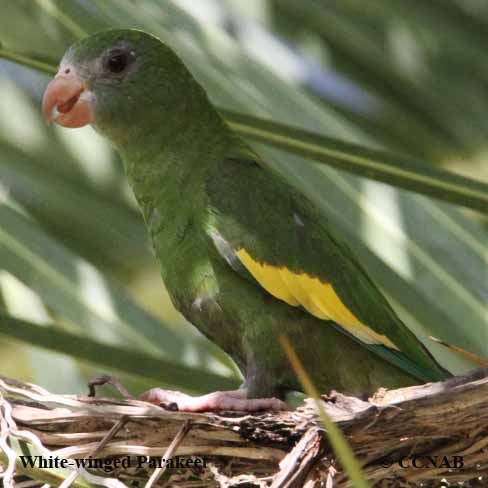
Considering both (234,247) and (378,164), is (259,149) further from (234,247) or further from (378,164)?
(378,164)

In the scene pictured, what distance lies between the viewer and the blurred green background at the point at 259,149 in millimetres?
3178

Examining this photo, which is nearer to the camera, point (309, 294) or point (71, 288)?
point (309, 294)

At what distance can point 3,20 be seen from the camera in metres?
3.83

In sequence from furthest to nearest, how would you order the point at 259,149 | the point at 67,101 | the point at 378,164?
1. the point at 259,149
2. the point at 67,101
3. the point at 378,164

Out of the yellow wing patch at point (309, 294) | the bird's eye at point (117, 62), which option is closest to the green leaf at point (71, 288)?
the yellow wing patch at point (309, 294)

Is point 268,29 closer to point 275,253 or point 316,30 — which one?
point 316,30

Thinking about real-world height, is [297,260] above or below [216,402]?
above

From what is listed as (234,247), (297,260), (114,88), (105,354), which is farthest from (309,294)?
(114,88)

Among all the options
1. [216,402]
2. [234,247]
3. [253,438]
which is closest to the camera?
[253,438]

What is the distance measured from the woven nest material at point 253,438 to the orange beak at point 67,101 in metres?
1.00

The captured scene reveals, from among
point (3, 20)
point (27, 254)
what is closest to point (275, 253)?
point (27, 254)

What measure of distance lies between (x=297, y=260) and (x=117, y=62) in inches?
33.3

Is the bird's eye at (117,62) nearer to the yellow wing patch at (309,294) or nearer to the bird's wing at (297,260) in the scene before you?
the bird's wing at (297,260)

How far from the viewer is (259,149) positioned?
425cm
